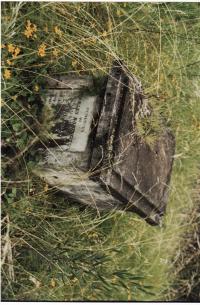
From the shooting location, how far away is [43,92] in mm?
2396

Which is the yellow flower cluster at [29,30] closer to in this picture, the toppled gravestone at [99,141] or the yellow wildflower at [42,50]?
the yellow wildflower at [42,50]

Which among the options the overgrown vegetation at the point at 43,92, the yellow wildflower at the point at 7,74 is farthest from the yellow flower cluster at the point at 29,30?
the yellow wildflower at the point at 7,74

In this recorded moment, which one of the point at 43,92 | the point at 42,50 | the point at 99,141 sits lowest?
the point at 99,141

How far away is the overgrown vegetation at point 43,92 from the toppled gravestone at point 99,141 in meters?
0.09

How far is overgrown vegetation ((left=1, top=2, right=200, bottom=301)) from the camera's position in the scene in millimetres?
2328

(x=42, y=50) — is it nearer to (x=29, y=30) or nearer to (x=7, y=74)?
(x=29, y=30)

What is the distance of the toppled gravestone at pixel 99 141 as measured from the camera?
220 centimetres

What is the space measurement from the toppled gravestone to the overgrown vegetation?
0.28 feet

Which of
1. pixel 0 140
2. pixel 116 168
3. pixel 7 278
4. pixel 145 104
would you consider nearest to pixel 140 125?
pixel 145 104

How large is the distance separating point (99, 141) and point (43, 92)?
43 cm

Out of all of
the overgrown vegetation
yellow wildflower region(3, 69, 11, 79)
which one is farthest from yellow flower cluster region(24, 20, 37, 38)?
yellow wildflower region(3, 69, 11, 79)

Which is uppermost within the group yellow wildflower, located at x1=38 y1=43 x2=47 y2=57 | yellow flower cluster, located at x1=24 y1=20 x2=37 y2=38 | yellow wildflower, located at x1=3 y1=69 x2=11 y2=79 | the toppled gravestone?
yellow flower cluster, located at x1=24 y1=20 x2=37 y2=38

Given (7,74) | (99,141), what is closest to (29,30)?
(7,74)

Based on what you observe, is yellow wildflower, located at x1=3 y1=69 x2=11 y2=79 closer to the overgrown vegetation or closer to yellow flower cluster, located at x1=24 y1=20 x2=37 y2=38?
the overgrown vegetation
